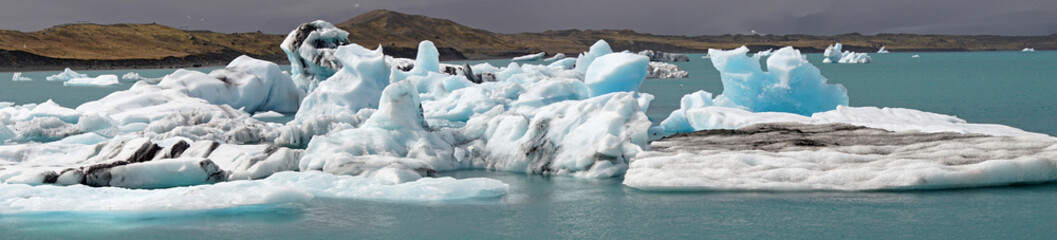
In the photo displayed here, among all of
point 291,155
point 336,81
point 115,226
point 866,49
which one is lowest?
point 115,226

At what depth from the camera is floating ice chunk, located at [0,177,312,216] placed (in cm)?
895

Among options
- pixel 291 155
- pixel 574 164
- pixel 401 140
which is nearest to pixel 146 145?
pixel 291 155

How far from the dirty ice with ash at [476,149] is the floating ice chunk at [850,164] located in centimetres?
2

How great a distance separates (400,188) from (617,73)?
1180 cm

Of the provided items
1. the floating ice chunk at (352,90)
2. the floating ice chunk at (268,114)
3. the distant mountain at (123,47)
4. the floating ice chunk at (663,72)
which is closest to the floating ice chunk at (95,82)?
the floating ice chunk at (268,114)

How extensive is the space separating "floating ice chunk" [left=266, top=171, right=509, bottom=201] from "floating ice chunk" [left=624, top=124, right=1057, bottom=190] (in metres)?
1.86

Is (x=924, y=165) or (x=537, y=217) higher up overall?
(x=924, y=165)

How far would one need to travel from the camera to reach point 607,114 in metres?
12.8

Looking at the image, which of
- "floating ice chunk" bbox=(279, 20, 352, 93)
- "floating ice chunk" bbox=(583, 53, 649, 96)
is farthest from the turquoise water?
"floating ice chunk" bbox=(279, 20, 352, 93)

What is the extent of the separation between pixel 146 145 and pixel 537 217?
6.30 meters

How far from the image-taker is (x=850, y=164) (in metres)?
10.9

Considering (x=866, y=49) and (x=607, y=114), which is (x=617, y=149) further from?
(x=866, y=49)

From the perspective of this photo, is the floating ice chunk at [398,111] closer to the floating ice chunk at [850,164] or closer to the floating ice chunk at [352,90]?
the floating ice chunk at [352,90]

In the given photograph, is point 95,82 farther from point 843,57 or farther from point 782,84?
point 843,57
